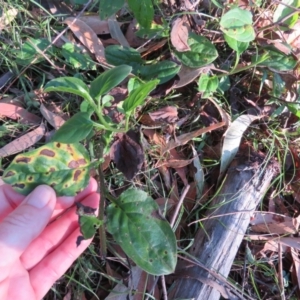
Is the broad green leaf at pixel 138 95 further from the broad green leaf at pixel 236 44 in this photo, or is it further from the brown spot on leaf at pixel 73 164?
the broad green leaf at pixel 236 44

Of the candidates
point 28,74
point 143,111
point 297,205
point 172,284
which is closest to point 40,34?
point 28,74

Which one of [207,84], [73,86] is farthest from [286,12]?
[73,86]

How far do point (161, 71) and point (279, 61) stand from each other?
1.40ft

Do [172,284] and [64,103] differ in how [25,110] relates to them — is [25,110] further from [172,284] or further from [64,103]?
[172,284]

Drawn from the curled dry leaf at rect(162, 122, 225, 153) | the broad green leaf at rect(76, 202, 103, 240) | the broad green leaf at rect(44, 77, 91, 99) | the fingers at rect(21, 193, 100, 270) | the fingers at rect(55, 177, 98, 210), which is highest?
the broad green leaf at rect(44, 77, 91, 99)

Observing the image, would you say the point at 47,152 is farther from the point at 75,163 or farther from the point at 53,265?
the point at 53,265

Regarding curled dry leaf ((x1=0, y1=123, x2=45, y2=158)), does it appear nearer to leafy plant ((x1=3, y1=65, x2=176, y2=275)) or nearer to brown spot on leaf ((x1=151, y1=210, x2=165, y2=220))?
leafy plant ((x1=3, y1=65, x2=176, y2=275))

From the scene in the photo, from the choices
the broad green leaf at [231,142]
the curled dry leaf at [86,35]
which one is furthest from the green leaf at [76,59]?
the broad green leaf at [231,142]

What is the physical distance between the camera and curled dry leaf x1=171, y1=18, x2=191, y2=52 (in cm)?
146

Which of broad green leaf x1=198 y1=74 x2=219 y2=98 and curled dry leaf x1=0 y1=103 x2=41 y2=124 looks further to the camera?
curled dry leaf x1=0 y1=103 x2=41 y2=124

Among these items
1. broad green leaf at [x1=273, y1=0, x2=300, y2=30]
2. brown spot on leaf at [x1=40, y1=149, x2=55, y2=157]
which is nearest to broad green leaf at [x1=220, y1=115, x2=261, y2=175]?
broad green leaf at [x1=273, y1=0, x2=300, y2=30]

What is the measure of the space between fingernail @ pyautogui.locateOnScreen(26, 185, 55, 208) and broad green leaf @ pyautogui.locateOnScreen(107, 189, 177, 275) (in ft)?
0.61

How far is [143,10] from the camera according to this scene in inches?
56.3

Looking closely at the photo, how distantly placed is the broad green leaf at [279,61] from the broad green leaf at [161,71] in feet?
1.03
